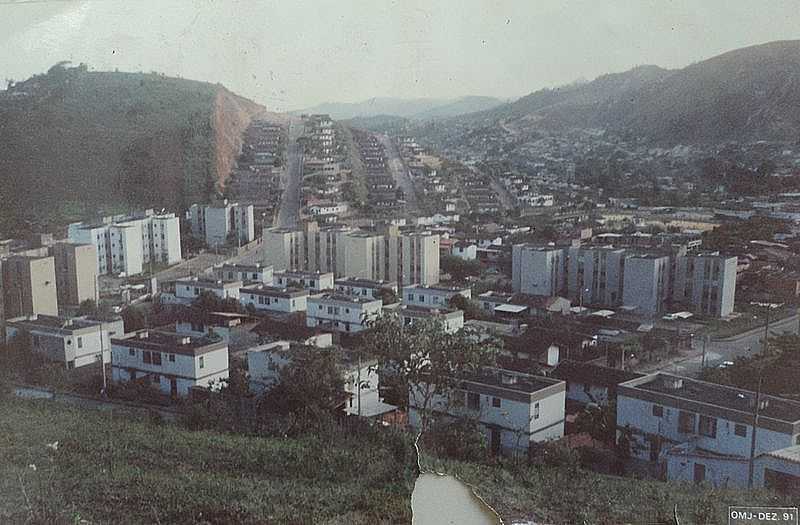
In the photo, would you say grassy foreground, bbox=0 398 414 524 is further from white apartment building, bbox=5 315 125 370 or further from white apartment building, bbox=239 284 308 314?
white apartment building, bbox=239 284 308 314

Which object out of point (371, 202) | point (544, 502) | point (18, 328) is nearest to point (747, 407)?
point (544, 502)

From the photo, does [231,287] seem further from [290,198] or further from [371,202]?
[371,202]

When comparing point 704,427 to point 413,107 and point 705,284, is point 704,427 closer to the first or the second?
point 705,284

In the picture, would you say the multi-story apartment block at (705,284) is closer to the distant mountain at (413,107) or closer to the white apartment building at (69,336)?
the distant mountain at (413,107)

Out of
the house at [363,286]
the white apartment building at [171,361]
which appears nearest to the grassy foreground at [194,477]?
the white apartment building at [171,361]

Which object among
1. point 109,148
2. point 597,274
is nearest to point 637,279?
point 597,274

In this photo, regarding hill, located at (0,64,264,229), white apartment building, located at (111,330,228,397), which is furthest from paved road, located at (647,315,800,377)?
hill, located at (0,64,264,229)
